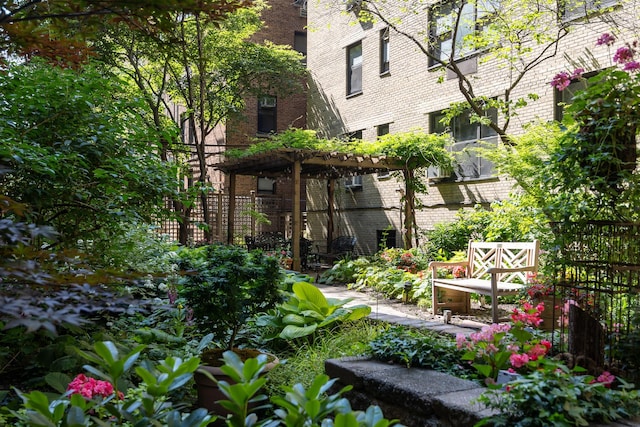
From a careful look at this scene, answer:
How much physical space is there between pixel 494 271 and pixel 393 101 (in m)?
10.7

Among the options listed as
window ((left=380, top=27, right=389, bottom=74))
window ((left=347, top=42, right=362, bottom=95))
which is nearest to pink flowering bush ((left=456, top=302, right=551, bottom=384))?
window ((left=380, top=27, right=389, bottom=74))

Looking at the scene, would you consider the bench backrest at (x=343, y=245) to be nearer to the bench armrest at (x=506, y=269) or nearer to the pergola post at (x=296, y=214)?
the pergola post at (x=296, y=214)

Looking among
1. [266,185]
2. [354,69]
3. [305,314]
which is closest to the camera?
[305,314]

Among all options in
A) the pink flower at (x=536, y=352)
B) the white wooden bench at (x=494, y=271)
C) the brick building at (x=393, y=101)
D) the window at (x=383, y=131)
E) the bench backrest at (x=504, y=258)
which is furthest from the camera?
the window at (x=383, y=131)

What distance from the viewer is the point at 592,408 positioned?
2748mm

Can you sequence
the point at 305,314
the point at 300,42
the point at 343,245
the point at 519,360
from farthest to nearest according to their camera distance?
the point at 300,42 < the point at 343,245 < the point at 305,314 < the point at 519,360

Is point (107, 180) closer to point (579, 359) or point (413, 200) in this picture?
point (579, 359)

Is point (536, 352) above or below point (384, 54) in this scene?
below

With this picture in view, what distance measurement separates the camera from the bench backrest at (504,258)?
7.14 meters

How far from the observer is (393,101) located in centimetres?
1653

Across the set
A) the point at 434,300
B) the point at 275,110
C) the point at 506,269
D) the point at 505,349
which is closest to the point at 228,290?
the point at 505,349

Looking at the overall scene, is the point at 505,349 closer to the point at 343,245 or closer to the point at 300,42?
the point at 343,245

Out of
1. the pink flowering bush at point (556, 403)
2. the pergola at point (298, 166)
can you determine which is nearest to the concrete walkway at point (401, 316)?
the pergola at point (298, 166)

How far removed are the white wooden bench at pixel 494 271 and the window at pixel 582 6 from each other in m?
4.88
